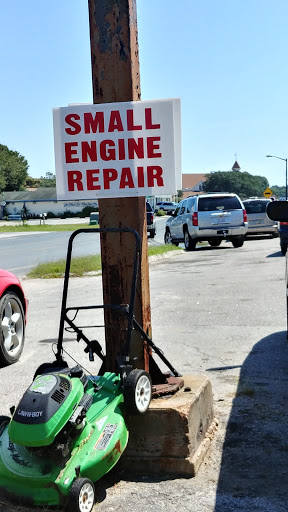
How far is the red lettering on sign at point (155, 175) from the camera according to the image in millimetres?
4633

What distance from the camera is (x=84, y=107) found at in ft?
15.2

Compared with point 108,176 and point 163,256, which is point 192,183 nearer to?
point 163,256

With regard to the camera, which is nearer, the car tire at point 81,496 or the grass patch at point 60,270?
the car tire at point 81,496

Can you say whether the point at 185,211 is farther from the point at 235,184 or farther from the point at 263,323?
the point at 235,184

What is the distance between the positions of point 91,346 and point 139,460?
0.75 meters

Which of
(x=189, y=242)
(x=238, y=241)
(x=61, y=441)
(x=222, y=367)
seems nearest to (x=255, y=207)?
(x=238, y=241)

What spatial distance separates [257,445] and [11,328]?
3.53 meters

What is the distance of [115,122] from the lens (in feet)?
15.1

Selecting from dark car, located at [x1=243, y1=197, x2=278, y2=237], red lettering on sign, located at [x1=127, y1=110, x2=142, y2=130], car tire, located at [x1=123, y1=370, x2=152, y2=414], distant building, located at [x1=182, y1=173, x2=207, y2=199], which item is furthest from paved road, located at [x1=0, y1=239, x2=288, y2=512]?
distant building, located at [x1=182, y1=173, x2=207, y2=199]

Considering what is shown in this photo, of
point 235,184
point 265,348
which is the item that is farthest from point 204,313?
point 235,184

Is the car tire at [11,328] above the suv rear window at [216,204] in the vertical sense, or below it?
below

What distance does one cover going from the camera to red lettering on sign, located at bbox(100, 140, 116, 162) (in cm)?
468

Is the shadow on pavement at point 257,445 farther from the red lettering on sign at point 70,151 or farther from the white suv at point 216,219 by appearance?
the white suv at point 216,219

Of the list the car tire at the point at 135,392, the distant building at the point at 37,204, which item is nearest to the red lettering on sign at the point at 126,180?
the car tire at the point at 135,392
